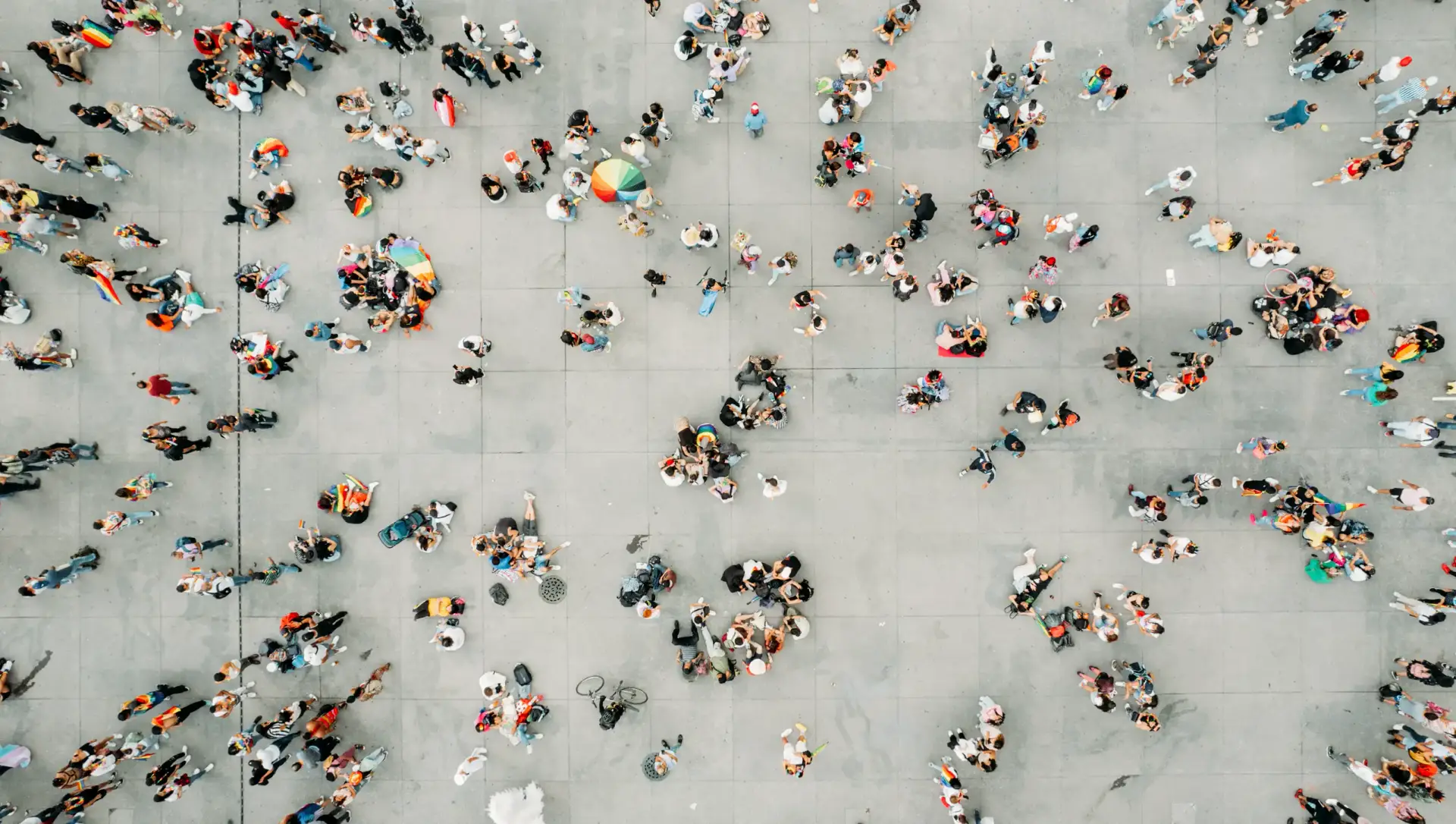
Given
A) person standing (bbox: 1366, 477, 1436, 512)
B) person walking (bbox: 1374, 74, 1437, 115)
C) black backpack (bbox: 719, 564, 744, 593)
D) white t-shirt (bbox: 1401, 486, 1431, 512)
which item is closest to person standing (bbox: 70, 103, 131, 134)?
black backpack (bbox: 719, 564, 744, 593)

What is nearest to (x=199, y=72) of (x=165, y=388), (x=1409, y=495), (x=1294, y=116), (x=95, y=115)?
(x=95, y=115)

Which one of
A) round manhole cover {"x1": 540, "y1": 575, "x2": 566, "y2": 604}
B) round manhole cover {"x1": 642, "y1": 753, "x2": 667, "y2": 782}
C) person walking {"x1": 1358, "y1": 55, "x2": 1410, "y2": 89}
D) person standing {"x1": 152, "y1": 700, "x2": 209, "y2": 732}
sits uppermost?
person walking {"x1": 1358, "y1": 55, "x2": 1410, "y2": 89}

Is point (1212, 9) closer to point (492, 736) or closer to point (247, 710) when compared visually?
point (492, 736)

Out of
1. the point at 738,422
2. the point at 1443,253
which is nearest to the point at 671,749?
the point at 738,422

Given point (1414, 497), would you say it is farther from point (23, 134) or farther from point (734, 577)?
point (23, 134)

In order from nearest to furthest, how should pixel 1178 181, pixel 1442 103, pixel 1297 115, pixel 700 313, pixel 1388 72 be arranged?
pixel 1442 103
pixel 1297 115
pixel 1178 181
pixel 1388 72
pixel 700 313

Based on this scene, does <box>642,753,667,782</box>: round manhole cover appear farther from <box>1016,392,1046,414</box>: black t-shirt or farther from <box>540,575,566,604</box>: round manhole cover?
<box>1016,392,1046,414</box>: black t-shirt

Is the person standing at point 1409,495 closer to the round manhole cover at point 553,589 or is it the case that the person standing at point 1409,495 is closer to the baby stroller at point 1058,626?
the baby stroller at point 1058,626
